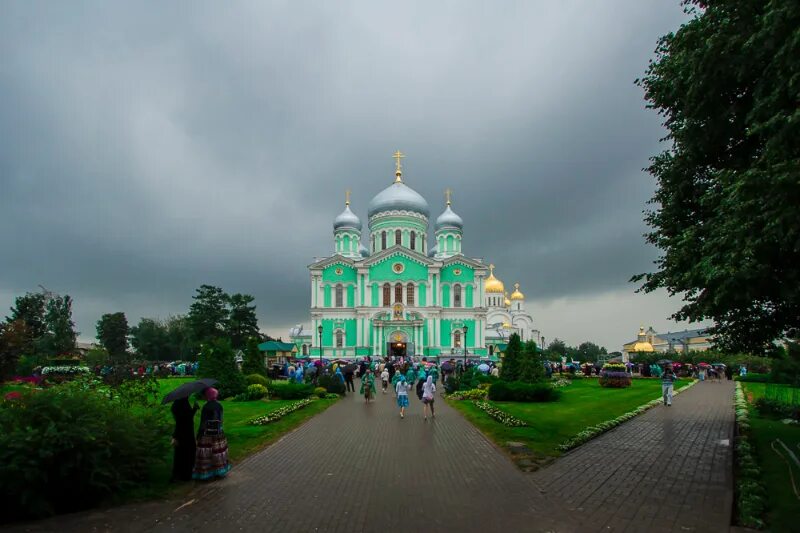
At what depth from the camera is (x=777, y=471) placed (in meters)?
10.4

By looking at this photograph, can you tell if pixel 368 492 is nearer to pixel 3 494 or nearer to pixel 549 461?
pixel 549 461

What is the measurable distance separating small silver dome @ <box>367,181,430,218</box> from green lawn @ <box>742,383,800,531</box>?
52.2 metres

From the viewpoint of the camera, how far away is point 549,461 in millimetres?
11188

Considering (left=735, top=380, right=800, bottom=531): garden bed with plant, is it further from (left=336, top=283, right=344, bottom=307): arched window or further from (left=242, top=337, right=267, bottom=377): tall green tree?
(left=336, top=283, right=344, bottom=307): arched window

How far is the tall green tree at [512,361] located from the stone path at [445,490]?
10.7 meters

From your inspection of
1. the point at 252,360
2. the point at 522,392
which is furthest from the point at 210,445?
the point at 252,360

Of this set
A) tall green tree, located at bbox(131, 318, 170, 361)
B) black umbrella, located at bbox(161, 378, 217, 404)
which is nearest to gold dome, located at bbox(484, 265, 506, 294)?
tall green tree, located at bbox(131, 318, 170, 361)

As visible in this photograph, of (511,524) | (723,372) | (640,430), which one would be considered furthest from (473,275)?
(511,524)

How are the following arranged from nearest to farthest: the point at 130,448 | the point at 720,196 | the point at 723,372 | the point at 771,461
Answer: the point at 130,448 → the point at 720,196 → the point at 771,461 → the point at 723,372

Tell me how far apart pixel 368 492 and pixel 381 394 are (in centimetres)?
1842

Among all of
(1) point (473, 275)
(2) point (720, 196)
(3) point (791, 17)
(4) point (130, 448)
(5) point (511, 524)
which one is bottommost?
(5) point (511, 524)

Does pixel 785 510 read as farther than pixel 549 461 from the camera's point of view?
No

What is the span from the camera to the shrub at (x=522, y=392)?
22.7m

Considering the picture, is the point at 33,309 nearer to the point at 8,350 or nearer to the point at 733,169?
the point at 8,350
